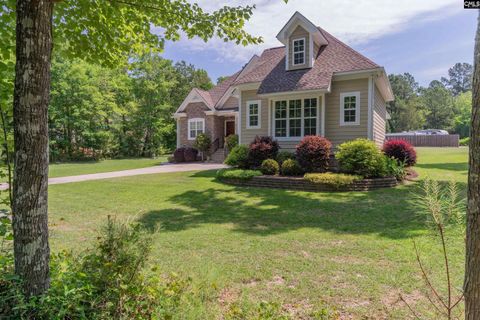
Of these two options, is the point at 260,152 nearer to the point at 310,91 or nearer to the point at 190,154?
the point at 310,91

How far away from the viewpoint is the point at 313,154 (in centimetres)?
1108

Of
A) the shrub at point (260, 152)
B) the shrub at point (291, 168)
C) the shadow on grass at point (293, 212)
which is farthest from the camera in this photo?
the shrub at point (260, 152)

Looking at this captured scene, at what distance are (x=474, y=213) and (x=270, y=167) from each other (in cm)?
1022

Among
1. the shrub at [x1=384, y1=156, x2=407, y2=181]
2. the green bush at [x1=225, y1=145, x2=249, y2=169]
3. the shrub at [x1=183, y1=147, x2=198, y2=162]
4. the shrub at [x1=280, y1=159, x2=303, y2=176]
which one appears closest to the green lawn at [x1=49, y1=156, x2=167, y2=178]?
the shrub at [x1=183, y1=147, x2=198, y2=162]

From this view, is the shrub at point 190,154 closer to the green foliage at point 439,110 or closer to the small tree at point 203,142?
the small tree at point 203,142

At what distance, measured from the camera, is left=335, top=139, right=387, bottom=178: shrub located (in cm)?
1018

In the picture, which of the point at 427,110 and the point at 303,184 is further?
the point at 427,110

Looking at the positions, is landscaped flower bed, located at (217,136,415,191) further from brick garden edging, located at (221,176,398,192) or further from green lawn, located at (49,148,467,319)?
green lawn, located at (49,148,467,319)

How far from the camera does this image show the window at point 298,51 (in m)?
13.6

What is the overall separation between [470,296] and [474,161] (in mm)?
642

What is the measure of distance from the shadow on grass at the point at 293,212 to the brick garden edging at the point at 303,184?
1.33 ft

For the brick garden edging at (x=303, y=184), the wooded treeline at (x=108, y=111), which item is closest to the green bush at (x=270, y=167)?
the brick garden edging at (x=303, y=184)

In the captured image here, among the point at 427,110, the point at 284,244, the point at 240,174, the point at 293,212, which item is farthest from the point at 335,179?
the point at 427,110

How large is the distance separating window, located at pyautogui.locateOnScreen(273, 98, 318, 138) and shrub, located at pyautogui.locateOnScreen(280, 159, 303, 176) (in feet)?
8.15
